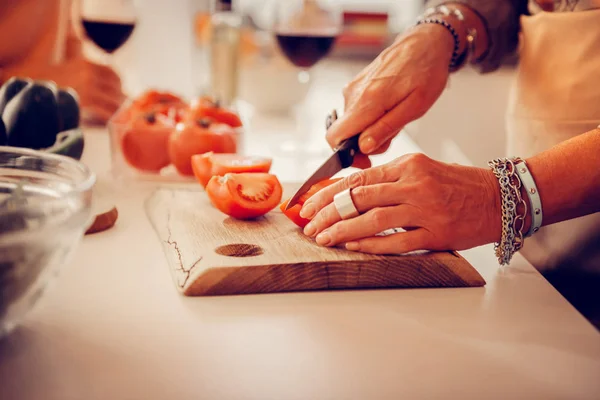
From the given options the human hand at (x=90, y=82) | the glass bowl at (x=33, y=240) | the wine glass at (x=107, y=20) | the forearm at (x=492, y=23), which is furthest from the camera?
the human hand at (x=90, y=82)

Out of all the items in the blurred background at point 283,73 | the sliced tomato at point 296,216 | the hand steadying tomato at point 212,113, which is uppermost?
the sliced tomato at point 296,216

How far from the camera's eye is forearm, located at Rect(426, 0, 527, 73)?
1453 mm

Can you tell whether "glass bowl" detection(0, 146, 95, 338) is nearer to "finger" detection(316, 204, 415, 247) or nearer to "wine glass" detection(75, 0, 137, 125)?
"finger" detection(316, 204, 415, 247)

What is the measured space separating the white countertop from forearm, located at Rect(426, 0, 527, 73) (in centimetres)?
70

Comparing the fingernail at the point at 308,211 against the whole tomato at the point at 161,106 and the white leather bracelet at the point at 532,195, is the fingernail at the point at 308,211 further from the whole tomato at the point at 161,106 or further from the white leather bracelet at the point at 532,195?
the whole tomato at the point at 161,106

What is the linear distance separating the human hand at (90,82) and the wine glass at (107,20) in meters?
0.11

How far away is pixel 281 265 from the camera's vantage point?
0.86m

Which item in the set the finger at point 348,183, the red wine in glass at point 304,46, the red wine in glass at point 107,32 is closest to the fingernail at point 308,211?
the finger at point 348,183

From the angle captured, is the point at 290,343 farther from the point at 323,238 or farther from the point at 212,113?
the point at 212,113

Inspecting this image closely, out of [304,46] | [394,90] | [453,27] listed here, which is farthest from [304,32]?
[394,90]

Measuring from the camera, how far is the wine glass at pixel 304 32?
1729 mm

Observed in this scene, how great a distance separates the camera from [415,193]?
3.07 feet

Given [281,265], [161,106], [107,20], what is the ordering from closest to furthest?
[281,265]
[161,106]
[107,20]

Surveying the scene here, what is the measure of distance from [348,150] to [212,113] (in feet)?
1.43
